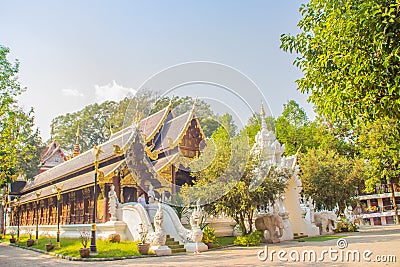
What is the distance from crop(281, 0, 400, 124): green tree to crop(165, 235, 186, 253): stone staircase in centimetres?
790

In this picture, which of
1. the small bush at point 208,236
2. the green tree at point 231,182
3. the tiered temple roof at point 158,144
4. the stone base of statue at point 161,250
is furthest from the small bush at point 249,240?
the tiered temple roof at point 158,144

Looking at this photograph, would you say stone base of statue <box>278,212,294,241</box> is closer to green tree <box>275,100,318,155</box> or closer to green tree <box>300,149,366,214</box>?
green tree <box>300,149,366,214</box>

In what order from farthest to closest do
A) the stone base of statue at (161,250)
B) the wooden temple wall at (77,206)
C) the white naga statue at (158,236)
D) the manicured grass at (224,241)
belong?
the wooden temple wall at (77,206), the manicured grass at (224,241), the white naga statue at (158,236), the stone base of statue at (161,250)

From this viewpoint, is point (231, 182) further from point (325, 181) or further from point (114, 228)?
point (325, 181)

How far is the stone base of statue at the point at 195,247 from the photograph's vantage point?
1349cm

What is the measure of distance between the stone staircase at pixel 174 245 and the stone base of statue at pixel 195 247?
7.2 inches

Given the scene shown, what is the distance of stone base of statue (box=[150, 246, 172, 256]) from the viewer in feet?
41.5

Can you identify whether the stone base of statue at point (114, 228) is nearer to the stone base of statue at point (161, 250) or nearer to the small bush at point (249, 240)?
the stone base of statue at point (161, 250)

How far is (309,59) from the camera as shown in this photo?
8.83 m

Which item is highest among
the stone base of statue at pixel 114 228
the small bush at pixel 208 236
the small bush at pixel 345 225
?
the stone base of statue at pixel 114 228

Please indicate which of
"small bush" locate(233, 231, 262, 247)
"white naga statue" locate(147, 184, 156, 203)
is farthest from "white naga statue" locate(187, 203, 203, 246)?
"white naga statue" locate(147, 184, 156, 203)

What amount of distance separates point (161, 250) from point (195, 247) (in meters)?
1.43

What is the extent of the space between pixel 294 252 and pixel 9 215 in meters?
30.9

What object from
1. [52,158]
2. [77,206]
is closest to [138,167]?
[77,206]
